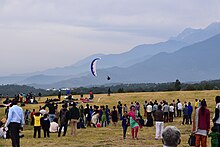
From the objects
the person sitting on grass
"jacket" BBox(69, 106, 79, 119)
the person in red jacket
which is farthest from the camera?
"jacket" BBox(69, 106, 79, 119)

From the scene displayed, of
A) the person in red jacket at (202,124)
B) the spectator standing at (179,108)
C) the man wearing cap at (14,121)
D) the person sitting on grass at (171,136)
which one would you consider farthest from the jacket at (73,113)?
the person sitting on grass at (171,136)

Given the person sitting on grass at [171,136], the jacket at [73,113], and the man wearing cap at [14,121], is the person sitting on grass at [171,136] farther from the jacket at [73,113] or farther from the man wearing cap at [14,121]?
the jacket at [73,113]

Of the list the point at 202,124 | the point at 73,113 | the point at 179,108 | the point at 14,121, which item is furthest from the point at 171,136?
the point at 179,108

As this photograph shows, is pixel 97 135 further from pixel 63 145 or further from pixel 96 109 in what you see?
pixel 96 109

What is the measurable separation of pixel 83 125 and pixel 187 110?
7275 mm

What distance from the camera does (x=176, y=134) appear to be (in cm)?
712

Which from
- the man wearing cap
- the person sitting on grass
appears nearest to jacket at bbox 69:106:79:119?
the man wearing cap

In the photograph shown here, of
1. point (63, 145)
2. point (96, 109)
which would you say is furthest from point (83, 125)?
point (63, 145)

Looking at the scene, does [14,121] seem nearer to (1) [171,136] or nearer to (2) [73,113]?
(2) [73,113]

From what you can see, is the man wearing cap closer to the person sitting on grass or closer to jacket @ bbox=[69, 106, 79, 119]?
jacket @ bbox=[69, 106, 79, 119]

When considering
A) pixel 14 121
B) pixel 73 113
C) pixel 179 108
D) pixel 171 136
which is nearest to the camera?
pixel 171 136

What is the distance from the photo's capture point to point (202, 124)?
1334cm

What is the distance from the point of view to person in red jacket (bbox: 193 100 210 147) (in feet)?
43.7

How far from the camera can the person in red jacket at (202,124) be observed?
13.3 metres
